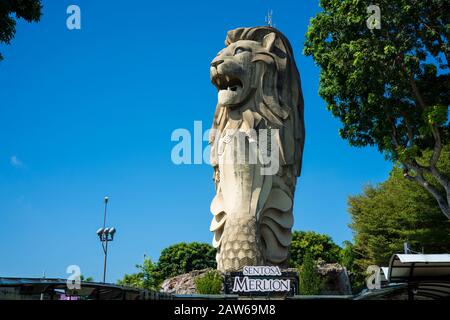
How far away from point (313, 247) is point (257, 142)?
835 inches

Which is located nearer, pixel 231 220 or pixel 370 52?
pixel 370 52

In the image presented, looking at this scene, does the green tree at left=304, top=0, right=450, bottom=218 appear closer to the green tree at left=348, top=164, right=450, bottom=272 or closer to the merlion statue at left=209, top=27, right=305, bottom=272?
the merlion statue at left=209, top=27, right=305, bottom=272

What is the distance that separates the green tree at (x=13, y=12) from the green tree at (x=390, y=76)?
940cm

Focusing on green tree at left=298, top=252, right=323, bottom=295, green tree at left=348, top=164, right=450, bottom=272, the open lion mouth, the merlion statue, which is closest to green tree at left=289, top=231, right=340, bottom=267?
green tree at left=348, top=164, right=450, bottom=272

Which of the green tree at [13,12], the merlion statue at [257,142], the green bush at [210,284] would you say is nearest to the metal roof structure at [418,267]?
the green tree at [13,12]

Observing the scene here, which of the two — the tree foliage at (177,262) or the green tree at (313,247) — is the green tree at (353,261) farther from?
the tree foliage at (177,262)

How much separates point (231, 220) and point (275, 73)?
20.0 ft

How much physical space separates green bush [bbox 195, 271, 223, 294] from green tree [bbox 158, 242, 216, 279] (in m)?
24.5

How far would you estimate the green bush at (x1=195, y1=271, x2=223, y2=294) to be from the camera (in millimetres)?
18078

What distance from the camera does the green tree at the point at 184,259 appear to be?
42.9 m

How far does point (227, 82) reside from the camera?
69.7 feet
